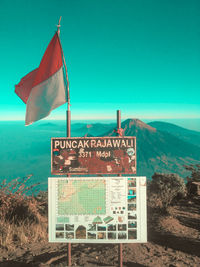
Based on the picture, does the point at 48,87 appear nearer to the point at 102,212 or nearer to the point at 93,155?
the point at 93,155

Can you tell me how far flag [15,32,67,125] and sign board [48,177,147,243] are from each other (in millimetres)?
1194

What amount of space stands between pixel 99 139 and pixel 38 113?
3.70 feet

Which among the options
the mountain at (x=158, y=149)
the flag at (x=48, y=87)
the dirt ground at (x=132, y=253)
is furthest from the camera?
the mountain at (x=158, y=149)

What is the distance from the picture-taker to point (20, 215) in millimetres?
5895

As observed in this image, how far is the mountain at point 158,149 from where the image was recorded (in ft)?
380

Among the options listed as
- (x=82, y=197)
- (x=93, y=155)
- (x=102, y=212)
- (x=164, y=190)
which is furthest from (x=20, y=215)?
(x=164, y=190)

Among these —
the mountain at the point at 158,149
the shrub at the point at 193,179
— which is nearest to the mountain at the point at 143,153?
the mountain at the point at 158,149

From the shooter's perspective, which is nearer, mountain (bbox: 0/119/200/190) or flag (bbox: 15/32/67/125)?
flag (bbox: 15/32/67/125)

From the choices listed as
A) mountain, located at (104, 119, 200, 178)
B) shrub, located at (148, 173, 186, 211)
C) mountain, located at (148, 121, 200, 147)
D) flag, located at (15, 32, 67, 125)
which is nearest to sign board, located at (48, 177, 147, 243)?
flag, located at (15, 32, 67, 125)

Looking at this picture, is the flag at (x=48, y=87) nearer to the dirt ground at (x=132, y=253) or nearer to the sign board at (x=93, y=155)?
the sign board at (x=93, y=155)

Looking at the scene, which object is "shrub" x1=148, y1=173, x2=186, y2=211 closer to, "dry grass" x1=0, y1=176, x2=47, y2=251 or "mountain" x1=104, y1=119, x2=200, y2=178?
"dry grass" x1=0, y1=176, x2=47, y2=251

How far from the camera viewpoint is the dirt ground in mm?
3893

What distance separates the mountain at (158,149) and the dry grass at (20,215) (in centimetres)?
9659

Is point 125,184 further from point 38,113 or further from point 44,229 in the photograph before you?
point 44,229
